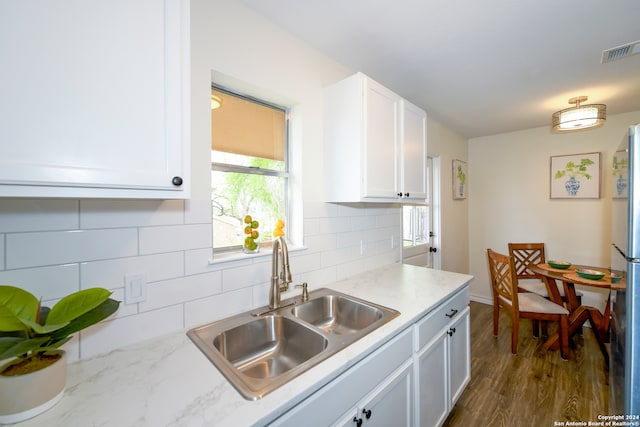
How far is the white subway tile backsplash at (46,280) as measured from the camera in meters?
0.80

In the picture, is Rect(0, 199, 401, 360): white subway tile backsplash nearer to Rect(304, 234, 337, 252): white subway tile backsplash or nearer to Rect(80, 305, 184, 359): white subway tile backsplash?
Rect(80, 305, 184, 359): white subway tile backsplash

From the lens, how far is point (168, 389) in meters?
0.75

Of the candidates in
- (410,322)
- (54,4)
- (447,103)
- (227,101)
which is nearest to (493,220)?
(447,103)

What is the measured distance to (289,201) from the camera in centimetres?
169

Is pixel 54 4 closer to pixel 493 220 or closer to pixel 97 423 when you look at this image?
pixel 97 423

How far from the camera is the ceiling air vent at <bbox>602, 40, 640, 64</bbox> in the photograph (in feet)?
5.13

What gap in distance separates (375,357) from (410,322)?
0.28 metres

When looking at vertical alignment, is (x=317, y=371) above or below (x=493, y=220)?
below

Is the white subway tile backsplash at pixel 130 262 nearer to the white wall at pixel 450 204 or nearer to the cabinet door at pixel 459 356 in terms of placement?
the cabinet door at pixel 459 356

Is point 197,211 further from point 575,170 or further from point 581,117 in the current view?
point 575,170

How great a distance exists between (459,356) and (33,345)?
2.10 m

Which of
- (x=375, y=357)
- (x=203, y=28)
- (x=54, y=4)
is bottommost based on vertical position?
(x=375, y=357)

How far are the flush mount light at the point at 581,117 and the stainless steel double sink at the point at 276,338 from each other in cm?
250

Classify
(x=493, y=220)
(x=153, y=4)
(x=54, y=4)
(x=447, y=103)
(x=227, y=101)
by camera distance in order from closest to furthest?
(x=54, y=4) → (x=153, y=4) → (x=227, y=101) → (x=447, y=103) → (x=493, y=220)
